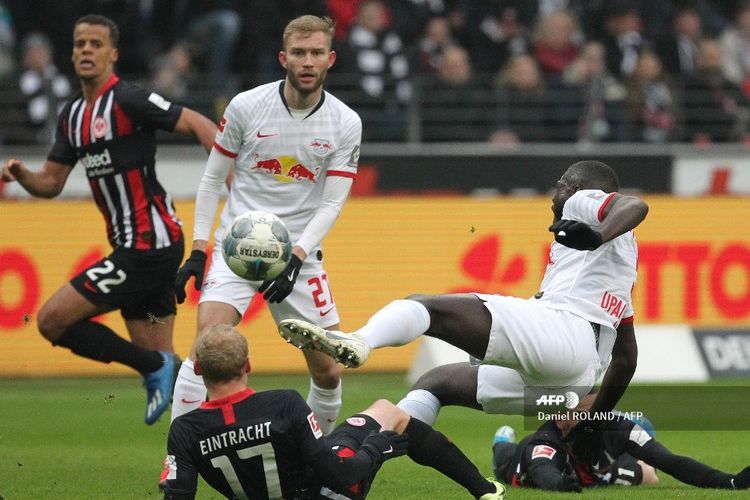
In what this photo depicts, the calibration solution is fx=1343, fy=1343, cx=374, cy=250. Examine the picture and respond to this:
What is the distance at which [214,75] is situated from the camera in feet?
50.1

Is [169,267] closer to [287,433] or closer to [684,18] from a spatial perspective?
[287,433]

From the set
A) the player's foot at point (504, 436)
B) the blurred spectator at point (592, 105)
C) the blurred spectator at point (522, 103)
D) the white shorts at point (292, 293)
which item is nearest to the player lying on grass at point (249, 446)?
the white shorts at point (292, 293)

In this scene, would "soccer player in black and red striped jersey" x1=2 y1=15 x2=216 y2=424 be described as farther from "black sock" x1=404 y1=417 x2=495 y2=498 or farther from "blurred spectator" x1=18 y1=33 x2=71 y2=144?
"blurred spectator" x1=18 y1=33 x2=71 y2=144

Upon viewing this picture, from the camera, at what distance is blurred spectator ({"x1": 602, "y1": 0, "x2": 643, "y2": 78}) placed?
54.4 feet

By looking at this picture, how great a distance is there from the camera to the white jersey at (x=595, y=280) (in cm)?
682

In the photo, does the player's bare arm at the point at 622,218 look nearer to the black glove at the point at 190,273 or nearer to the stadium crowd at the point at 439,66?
the black glove at the point at 190,273

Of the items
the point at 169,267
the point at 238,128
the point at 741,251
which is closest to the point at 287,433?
the point at 238,128

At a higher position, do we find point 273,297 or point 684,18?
point 684,18

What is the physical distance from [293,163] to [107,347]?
1.90 meters

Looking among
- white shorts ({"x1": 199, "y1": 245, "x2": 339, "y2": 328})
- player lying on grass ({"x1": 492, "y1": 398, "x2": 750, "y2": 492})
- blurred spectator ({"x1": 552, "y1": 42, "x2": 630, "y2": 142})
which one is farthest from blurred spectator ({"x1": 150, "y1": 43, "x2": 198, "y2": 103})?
player lying on grass ({"x1": 492, "y1": 398, "x2": 750, "y2": 492})

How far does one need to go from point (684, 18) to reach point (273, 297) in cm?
1184

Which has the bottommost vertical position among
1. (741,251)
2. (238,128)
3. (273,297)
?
(741,251)

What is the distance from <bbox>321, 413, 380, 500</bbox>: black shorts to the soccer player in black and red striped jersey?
9.25 feet

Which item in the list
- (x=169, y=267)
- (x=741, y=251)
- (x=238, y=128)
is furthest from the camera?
(x=741, y=251)
